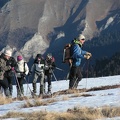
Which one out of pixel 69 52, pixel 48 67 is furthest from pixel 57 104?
pixel 48 67

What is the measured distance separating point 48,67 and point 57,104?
9.58 metres

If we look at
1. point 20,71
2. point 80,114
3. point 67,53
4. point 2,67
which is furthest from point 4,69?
point 80,114

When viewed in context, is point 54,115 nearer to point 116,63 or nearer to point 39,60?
point 39,60

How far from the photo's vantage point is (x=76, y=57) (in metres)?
14.7

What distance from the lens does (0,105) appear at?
12.3m

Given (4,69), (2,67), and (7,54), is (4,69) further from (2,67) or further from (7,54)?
(7,54)

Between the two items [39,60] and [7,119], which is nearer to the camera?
[7,119]

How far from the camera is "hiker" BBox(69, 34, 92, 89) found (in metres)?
14.6

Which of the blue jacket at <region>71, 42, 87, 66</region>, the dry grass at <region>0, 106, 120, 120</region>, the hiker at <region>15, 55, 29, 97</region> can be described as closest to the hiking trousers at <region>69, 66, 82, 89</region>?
the blue jacket at <region>71, 42, 87, 66</region>

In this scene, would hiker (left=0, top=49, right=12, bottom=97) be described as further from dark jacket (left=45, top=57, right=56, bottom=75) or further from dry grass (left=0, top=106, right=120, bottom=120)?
dry grass (left=0, top=106, right=120, bottom=120)

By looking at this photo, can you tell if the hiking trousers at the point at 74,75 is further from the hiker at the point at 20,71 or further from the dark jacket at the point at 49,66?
the dark jacket at the point at 49,66

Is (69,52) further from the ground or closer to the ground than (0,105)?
further from the ground

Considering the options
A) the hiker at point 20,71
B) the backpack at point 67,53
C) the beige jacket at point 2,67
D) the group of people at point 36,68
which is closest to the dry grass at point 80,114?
the group of people at point 36,68

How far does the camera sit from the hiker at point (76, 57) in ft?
48.1
